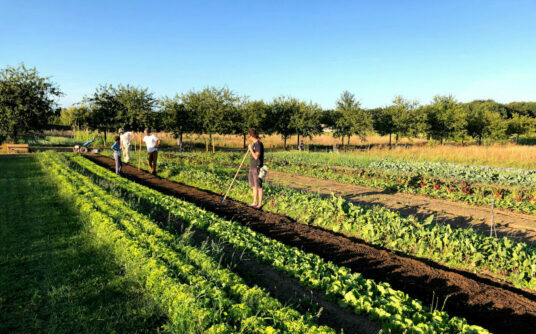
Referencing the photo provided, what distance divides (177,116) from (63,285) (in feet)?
103

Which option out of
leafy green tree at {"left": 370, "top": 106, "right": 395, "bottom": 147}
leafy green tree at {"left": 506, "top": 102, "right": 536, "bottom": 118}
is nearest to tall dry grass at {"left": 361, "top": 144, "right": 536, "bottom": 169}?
leafy green tree at {"left": 370, "top": 106, "right": 395, "bottom": 147}

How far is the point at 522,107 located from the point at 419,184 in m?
120

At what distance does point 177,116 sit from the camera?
33594 mm

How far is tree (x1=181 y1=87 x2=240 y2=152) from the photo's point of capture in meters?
31.9

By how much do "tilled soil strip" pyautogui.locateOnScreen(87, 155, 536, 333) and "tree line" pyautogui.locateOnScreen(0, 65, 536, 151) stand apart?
25.6 metres

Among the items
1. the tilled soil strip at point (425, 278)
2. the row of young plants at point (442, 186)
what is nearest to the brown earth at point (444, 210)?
the row of young plants at point (442, 186)

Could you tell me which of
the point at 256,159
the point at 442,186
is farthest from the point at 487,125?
the point at 256,159

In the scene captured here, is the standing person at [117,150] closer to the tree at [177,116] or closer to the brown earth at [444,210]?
the brown earth at [444,210]

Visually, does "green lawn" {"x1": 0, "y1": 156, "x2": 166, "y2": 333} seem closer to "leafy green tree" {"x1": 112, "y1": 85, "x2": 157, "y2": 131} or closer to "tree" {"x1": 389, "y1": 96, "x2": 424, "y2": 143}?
"leafy green tree" {"x1": 112, "y1": 85, "x2": 157, "y2": 131}

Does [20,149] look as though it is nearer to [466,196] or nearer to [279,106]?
[279,106]

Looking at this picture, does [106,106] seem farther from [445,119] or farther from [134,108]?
[445,119]

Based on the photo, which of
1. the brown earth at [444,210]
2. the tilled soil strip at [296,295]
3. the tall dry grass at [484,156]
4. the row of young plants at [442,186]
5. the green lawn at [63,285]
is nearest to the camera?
the green lawn at [63,285]

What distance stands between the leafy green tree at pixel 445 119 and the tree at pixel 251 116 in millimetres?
19609

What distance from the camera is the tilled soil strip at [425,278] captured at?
153 inches
